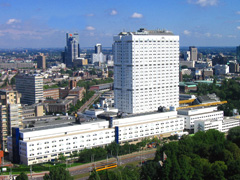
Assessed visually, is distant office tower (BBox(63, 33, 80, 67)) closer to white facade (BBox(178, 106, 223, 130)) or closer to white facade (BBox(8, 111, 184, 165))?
white facade (BBox(178, 106, 223, 130))

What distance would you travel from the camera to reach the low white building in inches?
1458


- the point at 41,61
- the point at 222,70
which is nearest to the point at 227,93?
the point at 222,70

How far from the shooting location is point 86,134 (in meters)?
31.5

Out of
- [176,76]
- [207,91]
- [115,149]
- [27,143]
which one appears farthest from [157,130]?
[207,91]

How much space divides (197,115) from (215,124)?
2.07 m

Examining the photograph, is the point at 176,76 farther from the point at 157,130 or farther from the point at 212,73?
the point at 212,73

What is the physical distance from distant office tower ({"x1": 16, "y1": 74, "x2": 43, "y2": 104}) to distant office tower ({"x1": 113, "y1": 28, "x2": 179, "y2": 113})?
20872mm

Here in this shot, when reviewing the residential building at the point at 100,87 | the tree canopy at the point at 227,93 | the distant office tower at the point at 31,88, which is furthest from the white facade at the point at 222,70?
the distant office tower at the point at 31,88

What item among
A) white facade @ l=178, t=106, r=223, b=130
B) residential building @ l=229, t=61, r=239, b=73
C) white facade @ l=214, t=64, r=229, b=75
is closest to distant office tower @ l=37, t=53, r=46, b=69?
white facade @ l=214, t=64, r=229, b=75

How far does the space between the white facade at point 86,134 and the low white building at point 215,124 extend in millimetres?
1618

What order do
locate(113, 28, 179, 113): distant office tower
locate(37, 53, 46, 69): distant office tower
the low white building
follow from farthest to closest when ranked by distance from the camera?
locate(37, 53, 46, 69): distant office tower → locate(113, 28, 179, 113): distant office tower → the low white building

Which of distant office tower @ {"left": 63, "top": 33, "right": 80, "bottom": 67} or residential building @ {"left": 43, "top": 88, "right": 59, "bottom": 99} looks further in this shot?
distant office tower @ {"left": 63, "top": 33, "right": 80, "bottom": 67}

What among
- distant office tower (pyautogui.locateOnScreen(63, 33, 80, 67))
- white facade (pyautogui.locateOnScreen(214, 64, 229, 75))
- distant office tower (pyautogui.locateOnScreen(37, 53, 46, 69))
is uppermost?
distant office tower (pyautogui.locateOnScreen(63, 33, 80, 67))

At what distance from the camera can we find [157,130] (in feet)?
118
